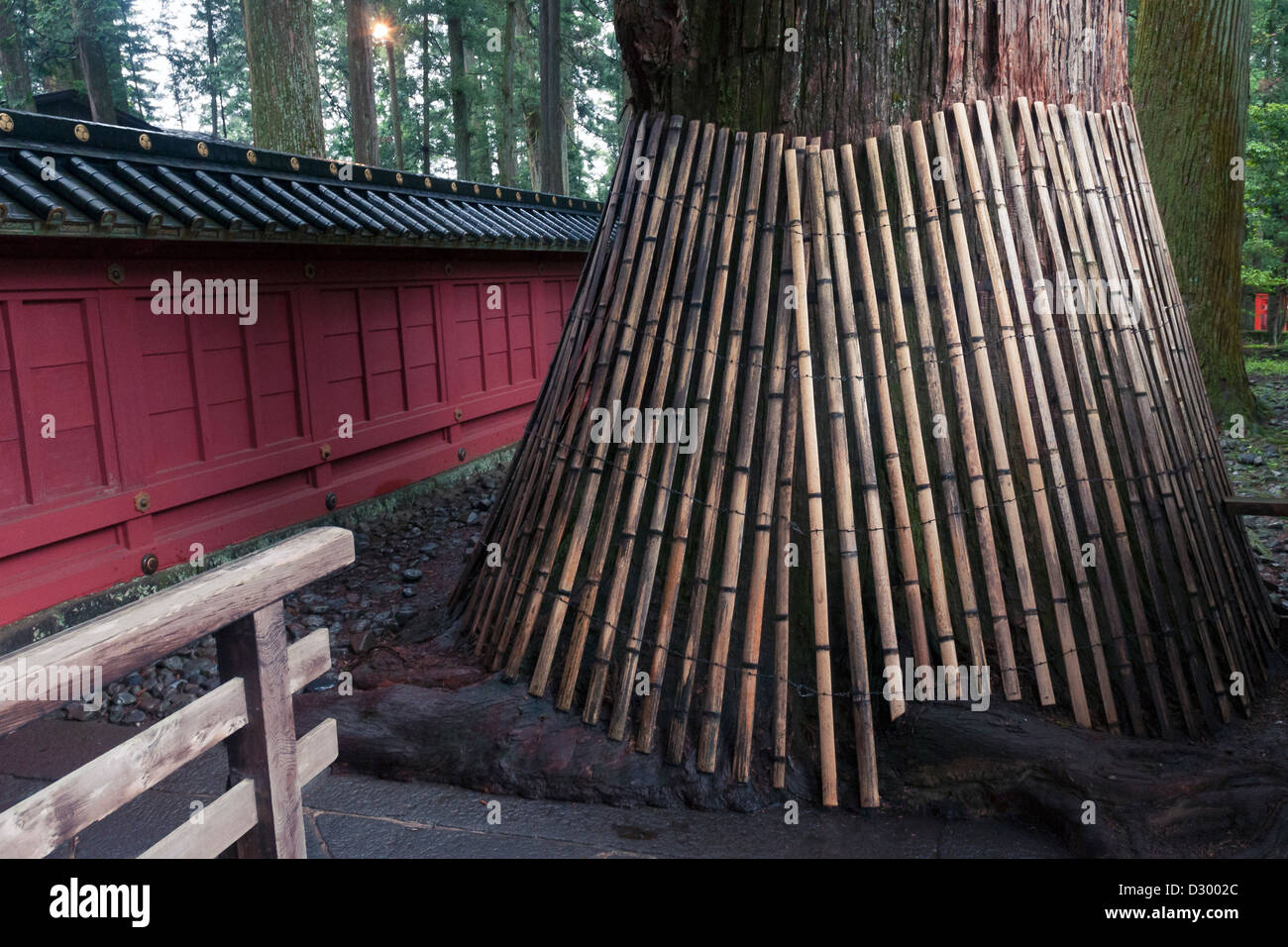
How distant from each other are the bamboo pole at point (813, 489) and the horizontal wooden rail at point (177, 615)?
1597mm

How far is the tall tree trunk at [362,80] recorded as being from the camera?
15.4 metres

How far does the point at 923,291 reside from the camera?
3596mm

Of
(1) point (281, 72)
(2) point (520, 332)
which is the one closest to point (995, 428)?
(2) point (520, 332)

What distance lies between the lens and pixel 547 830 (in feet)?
10.6

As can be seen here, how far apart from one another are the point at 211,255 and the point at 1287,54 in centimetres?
2560

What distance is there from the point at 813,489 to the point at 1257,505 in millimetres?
2161

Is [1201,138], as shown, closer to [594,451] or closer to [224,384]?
[594,451]

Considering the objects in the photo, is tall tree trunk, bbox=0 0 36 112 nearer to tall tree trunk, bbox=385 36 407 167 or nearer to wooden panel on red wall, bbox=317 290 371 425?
tall tree trunk, bbox=385 36 407 167

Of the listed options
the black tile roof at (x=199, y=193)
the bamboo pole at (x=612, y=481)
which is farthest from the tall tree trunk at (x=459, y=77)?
the bamboo pole at (x=612, y=481)

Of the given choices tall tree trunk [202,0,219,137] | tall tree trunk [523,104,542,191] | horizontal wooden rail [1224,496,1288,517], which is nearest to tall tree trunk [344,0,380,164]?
tall tree trunk [523,104,542,191]

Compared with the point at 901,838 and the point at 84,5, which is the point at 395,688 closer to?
the point at 901,838

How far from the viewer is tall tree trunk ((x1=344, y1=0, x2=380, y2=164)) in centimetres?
1543
